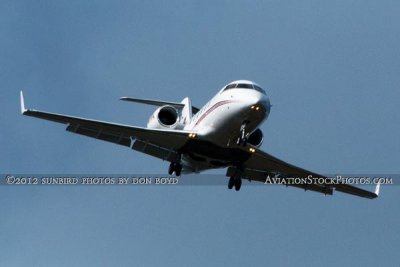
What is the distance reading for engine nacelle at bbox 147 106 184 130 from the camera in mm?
36906

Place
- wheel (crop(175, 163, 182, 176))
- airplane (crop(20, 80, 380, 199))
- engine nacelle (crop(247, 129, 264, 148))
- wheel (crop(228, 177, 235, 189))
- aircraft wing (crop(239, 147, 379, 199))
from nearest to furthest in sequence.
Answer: airplane (crop(20, 80, 380, 199)), engine nacelle (crop(247, 129, 264, 148)), wheel (crop(175, 163, 182, 176)), aircraft wing (crop(239, 147, 379, 199)), wheel (crop(228, 177, 235, 189))

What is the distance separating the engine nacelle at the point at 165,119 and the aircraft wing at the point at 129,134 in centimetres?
108

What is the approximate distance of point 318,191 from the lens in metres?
39.8

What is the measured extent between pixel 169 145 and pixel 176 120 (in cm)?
214

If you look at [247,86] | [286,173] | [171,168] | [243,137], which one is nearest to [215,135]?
[243,137]

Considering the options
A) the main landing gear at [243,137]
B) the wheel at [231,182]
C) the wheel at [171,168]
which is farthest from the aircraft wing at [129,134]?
the wheel at [231,182]

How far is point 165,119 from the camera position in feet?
122

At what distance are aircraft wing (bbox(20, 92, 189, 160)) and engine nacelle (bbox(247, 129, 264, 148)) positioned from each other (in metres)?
3.00

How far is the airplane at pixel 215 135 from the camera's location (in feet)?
108

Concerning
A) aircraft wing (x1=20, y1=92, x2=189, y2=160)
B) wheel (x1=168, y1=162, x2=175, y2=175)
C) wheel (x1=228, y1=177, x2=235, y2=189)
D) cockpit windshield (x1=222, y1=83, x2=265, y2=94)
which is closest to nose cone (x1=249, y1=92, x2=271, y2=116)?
cockpit windshield (x1=222, y1=83, x2=265, y2=94)

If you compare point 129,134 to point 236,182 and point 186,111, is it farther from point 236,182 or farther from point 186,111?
point 236,182

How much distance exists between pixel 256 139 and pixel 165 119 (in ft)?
13.7

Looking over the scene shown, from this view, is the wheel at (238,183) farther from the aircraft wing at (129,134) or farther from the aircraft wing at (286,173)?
the aircraft wing at (129,134)

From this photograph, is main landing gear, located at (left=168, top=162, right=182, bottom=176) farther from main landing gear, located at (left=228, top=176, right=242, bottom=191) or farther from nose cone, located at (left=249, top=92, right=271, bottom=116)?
nose cone, located at (left=249, top=92, right=271, bottom=116)
